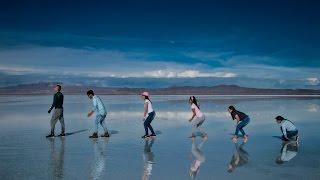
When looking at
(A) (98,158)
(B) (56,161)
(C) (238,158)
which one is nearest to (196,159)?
→ (C) (238,158)

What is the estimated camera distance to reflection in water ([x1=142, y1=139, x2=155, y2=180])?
8570 millimetres

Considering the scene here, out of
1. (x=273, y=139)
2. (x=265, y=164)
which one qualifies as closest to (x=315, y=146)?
(x=273, y=139)

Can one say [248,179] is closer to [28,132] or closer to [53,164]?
[53,164]

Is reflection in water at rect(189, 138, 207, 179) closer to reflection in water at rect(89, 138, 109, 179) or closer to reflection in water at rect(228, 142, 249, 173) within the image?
reflection in water at rect(228, 142, 249, 173)

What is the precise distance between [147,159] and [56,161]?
2107 mm

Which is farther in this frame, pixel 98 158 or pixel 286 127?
pixel 286 127

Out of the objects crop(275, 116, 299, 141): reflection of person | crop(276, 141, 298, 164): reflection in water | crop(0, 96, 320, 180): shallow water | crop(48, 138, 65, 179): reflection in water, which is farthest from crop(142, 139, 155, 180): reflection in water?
crop(275, 116, 299, 141): reflection of person

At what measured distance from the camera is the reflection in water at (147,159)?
28.1 feet

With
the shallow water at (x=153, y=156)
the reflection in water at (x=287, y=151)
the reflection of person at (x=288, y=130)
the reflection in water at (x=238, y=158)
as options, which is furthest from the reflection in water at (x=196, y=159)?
the reflection of person at (x=288, y=130)

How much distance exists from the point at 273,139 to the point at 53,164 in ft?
24.7

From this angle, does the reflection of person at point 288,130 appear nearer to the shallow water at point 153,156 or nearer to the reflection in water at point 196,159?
the shallow water at point 153,156

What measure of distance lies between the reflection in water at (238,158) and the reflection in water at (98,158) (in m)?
2.69

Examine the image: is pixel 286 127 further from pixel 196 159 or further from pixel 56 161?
pixel 56 161

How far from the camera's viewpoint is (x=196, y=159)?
10.3 m
